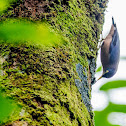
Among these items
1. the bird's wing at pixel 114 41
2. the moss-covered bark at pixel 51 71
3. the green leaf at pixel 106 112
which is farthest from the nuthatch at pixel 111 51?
the green leaf at pixel 106 112

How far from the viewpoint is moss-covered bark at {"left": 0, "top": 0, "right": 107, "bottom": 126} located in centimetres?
74

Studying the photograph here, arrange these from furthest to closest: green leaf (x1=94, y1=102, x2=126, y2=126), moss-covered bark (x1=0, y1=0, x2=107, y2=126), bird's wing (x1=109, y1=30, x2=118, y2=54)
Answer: bird's wing (x1=109, y1=30, x2=118, y2=54) < moss-covered bark (x1=0, y1=0, x2=107, y2=126) < green leaf (x1=94, y1=102, x2=126, y2=126)

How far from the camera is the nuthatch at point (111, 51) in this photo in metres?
2.72

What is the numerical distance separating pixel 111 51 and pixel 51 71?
1.92 meters

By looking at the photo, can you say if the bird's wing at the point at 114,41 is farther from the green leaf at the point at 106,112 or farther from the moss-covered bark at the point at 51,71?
the green leaf at the point at 106,112

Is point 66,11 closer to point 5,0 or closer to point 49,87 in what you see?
point 49,87

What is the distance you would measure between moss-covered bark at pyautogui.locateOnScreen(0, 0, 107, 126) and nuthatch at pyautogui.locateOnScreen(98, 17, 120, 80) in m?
1.33

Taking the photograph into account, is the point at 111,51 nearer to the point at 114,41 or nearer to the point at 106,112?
the point at 114,41

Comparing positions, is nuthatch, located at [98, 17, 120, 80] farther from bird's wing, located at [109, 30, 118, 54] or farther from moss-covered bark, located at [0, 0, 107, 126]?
moss-covered bark, located at [0, 0, 107, 126]

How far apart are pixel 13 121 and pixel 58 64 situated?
0.46 metres

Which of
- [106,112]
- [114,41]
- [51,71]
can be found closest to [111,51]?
[114,41]

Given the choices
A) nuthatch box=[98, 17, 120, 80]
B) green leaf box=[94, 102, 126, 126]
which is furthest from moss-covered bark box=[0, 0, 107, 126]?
nuthatch box=[98, 17, 120, 80]

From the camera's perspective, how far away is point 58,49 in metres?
1.06

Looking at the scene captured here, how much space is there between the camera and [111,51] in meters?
2.69
